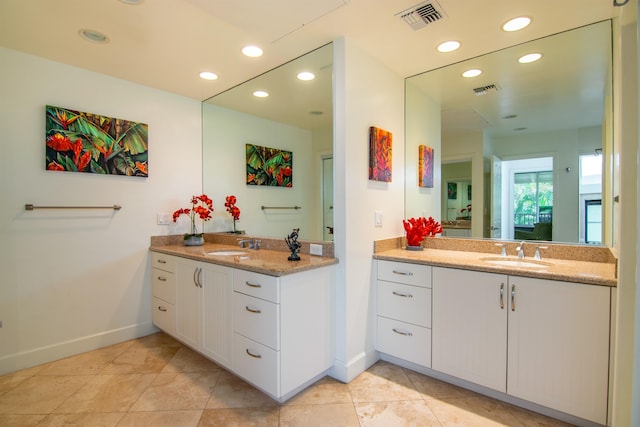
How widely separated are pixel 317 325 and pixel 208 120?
246cm

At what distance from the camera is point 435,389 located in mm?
2018

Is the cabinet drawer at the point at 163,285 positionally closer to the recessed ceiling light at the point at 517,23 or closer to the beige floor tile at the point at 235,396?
the beige floor tile at the point at 235,396

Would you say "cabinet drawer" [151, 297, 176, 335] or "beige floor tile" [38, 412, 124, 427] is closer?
"beige floor tile" [38, 412, 124, 427]

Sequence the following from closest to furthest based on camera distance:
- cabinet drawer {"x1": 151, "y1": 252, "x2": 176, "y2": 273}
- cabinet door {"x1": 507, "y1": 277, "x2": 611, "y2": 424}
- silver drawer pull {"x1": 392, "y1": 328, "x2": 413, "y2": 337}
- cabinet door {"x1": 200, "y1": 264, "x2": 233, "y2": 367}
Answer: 1. cabinet door {"x1": 507, "y1": 277, "x2": 611, "y2": 424}
2. cabinet door {"x1": 200, "y1": 264, "x2": 233, "y2": 367}
3. silver drawer pull {"x1": 392, "y1": 328, "x2": 413, "y2": 337}
4. cabinet drawer {"x1": 151, "y1": 252, "x2": 176, "y2": 273}

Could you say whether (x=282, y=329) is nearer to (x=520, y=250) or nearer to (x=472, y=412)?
(x=472, y=412)

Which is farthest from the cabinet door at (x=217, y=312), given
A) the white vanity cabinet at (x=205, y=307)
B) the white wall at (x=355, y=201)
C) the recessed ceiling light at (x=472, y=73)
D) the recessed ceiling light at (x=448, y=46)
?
the recessed ceiling light at (x=472, y=73)

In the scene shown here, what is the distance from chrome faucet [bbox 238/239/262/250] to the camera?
279 cm

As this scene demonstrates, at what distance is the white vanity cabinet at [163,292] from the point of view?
2648mm

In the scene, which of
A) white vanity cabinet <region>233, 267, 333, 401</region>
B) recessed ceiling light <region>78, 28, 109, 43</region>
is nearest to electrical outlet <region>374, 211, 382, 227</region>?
white vanity cabinet <region>233, 267, 333, 401</region>

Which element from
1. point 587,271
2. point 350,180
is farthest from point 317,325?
point 587,271

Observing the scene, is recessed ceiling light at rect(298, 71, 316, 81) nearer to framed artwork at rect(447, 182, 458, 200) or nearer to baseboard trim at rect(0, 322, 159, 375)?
framed artwork at rect(447, 182, 458, 200)

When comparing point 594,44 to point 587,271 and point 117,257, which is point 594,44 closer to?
point 587,271

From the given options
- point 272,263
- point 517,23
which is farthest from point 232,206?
point 517,23

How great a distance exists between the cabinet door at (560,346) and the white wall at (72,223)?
299 cm
